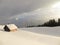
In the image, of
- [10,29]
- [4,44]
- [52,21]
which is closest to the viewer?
[4,44]

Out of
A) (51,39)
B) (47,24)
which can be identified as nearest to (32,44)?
(51,39)

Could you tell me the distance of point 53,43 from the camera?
910 centimetres

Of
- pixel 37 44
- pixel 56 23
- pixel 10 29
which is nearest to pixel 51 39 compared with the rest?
pixel 37 44

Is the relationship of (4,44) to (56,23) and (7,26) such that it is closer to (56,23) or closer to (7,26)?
(7,26)

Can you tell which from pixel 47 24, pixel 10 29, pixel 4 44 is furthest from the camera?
pixel 47 24

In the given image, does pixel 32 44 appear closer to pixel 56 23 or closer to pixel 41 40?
pixel 41 40

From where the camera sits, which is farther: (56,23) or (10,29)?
(56,23)

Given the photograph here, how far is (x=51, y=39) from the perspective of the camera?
9.89 meters

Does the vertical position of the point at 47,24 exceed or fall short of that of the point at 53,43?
it exceeds it

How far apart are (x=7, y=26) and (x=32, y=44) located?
15.9 ft

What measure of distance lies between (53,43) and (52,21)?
529 cm

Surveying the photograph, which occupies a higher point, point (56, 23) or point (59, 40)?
point (56, 23)

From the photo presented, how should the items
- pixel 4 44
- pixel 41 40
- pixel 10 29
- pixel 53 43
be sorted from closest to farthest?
pixel 4 44
pixel 53 43
pixel 41 40
pixel 10 29

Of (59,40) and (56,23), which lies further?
(56,23)
